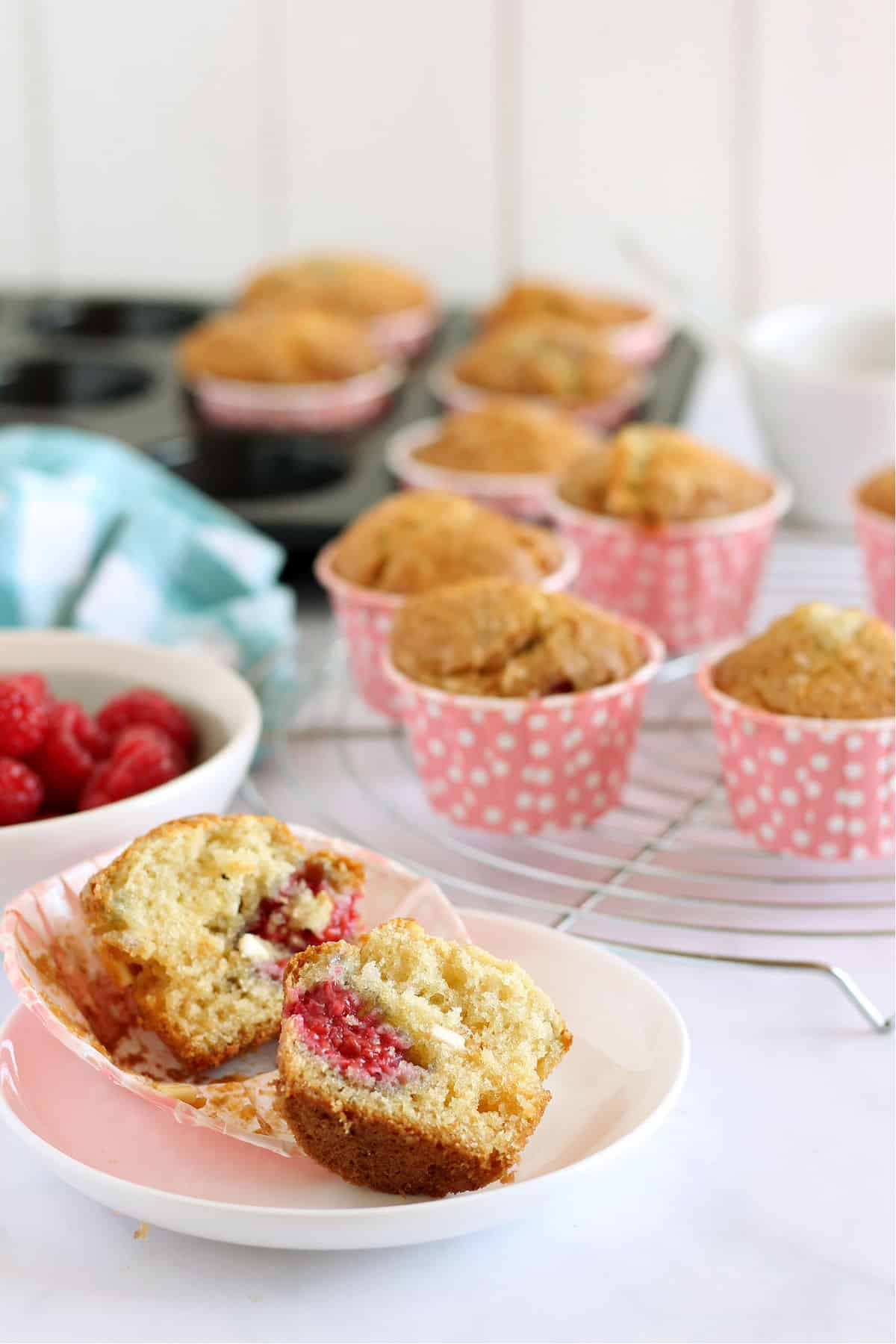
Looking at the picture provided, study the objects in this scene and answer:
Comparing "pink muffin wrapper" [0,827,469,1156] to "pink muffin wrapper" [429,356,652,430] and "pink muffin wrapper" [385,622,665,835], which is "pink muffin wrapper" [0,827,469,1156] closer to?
"pink muffin wrapper" [385,622,665,835]

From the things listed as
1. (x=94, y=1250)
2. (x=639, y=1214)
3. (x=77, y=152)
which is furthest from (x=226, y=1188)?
(x=77, y=152)

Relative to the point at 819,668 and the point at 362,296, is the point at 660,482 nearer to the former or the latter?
the point at 819,668

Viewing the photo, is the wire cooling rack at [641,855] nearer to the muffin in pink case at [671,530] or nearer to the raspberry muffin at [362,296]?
the muffin in pink case at [671,530]

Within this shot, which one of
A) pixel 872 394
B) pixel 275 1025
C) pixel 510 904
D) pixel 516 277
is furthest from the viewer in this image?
pixel 516 277

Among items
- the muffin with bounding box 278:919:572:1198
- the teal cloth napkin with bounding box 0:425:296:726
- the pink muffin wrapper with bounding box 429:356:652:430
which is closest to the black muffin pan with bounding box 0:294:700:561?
the pink muffin wrapper with bounding box 429:356:652:430

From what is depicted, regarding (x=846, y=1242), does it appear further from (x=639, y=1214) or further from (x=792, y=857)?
(x=792, y=857)

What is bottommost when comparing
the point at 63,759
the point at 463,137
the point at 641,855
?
the point at 641,855

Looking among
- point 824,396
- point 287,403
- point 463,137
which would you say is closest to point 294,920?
point 824,396
